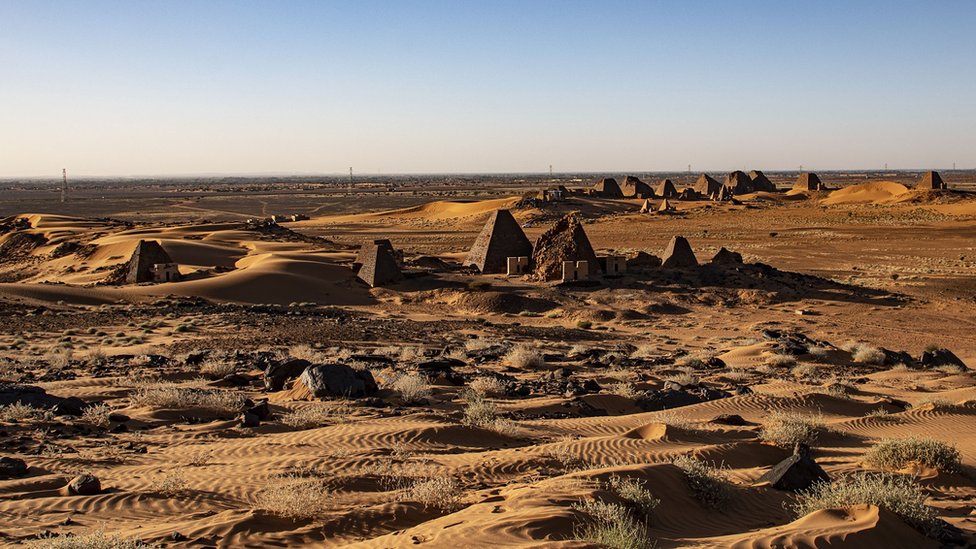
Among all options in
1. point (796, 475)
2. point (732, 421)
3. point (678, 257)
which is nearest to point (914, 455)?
point (796, 475)

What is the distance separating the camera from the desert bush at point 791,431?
9531 millimetres

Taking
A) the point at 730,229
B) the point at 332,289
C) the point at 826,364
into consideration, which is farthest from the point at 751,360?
the point at 730,229

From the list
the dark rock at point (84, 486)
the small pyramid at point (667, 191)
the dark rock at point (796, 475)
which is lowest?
the dark rock at point (796, 475)

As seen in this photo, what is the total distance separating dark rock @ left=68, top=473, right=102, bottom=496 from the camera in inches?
271

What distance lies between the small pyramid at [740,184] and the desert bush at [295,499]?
7970cm

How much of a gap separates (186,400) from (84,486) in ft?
14.7

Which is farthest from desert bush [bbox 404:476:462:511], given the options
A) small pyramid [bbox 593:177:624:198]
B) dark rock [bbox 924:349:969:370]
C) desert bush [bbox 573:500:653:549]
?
small pyramid [bbox 593:177:624:198]

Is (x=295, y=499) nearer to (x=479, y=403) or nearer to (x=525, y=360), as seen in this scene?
(x=479, y=403)

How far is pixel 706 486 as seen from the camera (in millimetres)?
6840

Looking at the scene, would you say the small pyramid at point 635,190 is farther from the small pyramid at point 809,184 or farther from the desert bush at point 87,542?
the desert bush at point 87,542

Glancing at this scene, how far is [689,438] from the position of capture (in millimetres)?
9773

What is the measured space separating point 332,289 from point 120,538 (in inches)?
939

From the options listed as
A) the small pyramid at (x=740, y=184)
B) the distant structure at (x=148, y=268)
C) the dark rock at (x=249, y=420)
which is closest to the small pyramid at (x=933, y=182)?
the small pyramid at (x=740, y=184)

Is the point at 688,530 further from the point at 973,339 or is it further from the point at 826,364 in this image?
the point at 973,339
